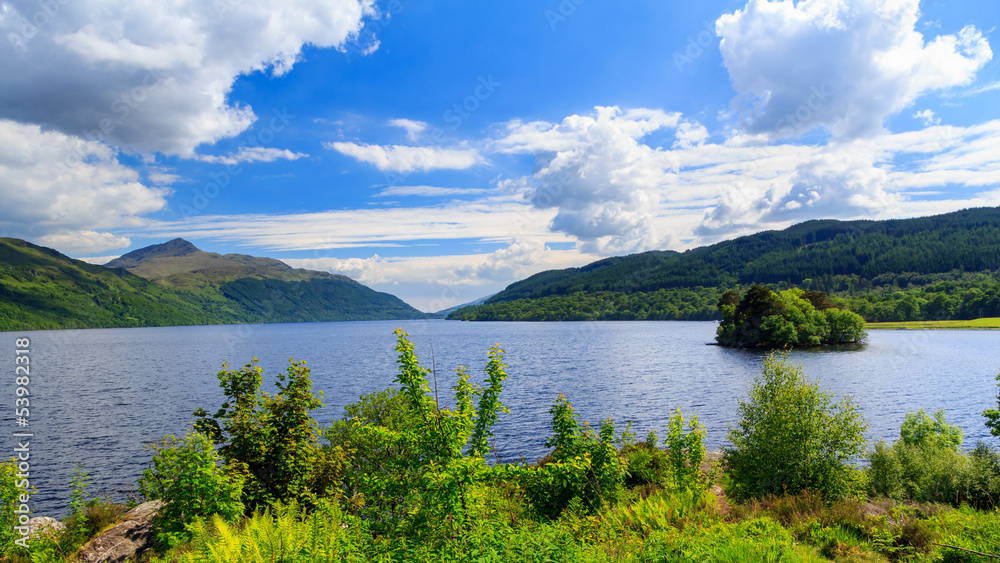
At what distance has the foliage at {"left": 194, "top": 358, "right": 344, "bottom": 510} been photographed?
14.1 metres

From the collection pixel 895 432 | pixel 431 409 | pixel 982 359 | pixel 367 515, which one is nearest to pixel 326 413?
pixel 367 515

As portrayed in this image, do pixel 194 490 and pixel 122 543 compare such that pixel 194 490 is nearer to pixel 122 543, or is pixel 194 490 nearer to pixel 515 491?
pixel 122 543

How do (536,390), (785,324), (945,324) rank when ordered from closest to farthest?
(536,390)
(785,324)
(945,324)

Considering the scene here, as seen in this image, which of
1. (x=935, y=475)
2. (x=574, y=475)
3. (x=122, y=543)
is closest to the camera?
(x=122, y=543)

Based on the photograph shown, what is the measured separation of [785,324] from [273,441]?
122 m

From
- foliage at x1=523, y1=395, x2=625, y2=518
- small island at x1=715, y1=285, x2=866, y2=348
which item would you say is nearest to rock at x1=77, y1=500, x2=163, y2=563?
foliage at x1=523, y1=395, x2=625, y2=518

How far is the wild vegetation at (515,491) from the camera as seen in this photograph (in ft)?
27.3

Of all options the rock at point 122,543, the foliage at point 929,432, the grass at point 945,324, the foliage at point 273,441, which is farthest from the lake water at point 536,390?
the grass at point 945,324

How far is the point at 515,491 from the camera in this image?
14.8 m

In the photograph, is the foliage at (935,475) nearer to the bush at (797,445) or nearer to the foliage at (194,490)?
the bush at (797,445)

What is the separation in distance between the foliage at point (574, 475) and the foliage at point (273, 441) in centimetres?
665

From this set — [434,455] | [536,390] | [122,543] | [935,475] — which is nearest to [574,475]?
[434,455]

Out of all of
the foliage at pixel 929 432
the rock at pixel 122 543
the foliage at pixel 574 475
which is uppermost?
the foliage at pixel 574 475

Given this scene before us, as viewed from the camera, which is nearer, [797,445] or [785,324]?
[797,445]
